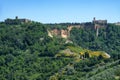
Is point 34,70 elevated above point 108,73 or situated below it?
below

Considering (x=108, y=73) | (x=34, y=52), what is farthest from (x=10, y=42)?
(x=108, y=73)

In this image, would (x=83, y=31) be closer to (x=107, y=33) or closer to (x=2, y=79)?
(x=107, y=33)

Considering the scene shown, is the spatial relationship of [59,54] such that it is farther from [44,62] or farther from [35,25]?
[35,25]

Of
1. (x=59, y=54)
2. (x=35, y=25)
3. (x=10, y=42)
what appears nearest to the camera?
(x=59, y=54)

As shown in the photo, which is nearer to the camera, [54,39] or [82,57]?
[82,57]

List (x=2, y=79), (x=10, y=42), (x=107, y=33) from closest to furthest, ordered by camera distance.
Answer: (x=2, y=79) < (x=10, y=42) < (x=107, y=33)

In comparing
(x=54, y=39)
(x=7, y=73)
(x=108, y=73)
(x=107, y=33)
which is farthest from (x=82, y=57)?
(x=107, y=33)
